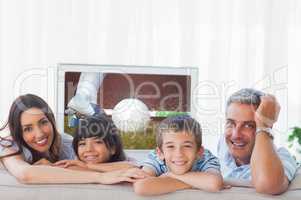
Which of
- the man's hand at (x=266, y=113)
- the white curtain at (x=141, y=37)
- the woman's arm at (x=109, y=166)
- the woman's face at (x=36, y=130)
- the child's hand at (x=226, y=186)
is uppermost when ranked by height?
the white curtain at (x=141, y=37)

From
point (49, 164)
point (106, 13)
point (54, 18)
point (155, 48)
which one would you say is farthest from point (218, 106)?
point (49, 164)

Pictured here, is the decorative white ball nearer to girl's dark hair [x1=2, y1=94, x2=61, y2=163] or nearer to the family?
the family

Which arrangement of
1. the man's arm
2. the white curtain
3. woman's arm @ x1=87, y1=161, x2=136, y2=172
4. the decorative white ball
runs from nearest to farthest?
1. the man's arm
2. woman's arm @ x1=87, y1=161, x2=136, y2=172
3. the decorative white ball
4. the white curtain

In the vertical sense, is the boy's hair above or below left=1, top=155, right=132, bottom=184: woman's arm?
above

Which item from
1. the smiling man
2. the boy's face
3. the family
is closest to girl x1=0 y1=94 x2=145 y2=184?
the family

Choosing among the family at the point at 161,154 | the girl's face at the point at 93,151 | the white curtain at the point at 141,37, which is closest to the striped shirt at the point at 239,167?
the family at the point at 161,154

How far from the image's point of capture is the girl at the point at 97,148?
4.83 feet

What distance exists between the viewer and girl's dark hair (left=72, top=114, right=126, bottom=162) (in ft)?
4.95

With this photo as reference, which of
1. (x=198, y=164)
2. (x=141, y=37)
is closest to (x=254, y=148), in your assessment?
(x=198, y=164)

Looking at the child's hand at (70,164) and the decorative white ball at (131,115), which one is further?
the decorative white ball at (131,115)

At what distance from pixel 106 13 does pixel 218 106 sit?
86 centimetres

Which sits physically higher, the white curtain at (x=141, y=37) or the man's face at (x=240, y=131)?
the white curtain at (x=141, y=37)

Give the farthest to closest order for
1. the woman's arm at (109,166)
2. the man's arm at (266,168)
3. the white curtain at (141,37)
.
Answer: the white curtain at (141,37), the woman's arm at (109,166), the man's arm at (266,168)

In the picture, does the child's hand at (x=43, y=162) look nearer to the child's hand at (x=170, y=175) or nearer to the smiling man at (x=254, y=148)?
the child's hand at (x=170, y=175)
